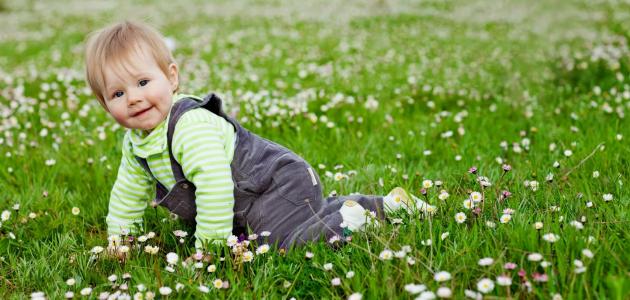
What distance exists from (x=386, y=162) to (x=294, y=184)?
162cm

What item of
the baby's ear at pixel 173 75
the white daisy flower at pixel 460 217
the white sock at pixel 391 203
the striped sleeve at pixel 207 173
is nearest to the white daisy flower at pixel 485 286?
the white daisy flower at pixel 460 217

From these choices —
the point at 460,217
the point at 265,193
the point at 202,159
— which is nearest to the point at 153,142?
the point at 202,159

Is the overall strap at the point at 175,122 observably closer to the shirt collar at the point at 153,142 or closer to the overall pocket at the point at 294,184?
the shirt collar at the point at 153,142

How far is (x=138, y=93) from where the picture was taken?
3.39 meters

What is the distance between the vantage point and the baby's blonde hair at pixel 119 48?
337 centimetres

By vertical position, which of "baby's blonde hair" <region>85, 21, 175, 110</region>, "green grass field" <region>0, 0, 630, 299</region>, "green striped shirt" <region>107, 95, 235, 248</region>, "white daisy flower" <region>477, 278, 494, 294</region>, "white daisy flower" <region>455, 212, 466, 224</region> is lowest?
"green grass field" <region>0, 0, 630, 299</region>

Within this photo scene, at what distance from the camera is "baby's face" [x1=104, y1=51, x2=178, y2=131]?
11.1 feet

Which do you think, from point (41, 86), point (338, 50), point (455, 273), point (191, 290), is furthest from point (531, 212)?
point (338, 50)

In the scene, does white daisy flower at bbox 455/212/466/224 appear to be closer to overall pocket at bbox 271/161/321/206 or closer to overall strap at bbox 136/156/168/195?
overall pocket at bbox 271/161/321/206

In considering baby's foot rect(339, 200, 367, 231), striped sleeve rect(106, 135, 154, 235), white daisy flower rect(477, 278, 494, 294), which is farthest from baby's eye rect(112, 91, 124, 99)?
white daisy flower rect(477, 278, 494, 294)

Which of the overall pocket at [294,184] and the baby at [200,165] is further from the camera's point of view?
the overall pocket at [294,184]

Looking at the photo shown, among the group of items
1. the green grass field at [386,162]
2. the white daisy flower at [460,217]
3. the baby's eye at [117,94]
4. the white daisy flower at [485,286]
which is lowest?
the green grass field at [386,162]

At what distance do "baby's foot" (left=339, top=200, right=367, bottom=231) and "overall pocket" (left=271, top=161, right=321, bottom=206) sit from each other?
0.24 m

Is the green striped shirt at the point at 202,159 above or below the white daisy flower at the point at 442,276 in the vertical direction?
above
